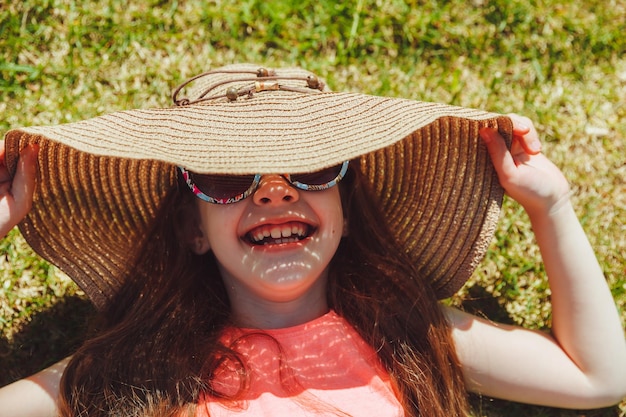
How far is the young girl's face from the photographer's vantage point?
2.29 metres

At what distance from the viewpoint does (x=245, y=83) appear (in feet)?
7.86

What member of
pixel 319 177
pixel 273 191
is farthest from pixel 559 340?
pixel 273 191

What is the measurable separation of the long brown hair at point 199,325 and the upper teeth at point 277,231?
33 cm

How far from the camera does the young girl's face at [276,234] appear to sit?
229cm

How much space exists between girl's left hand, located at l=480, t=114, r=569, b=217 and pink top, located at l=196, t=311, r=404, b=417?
28.3 inches

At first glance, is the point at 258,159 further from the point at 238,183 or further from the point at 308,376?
the point at 308,376

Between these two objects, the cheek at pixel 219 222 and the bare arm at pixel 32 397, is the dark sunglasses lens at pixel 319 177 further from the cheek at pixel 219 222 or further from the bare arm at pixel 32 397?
the bare arm at pixel 32 397

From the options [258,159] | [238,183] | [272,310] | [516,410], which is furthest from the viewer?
[516,410]

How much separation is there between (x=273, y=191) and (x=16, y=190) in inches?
30.7

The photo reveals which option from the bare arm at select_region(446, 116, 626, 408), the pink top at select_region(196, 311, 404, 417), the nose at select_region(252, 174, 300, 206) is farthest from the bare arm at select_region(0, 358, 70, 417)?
the bare arm at select_region(446, 116, 626, 408)

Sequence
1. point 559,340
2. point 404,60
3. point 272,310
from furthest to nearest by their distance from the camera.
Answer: point 404,60 → point 559,340 → point 272,310

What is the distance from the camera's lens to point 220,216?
2.35 metres

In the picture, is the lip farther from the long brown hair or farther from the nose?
the long brown hair

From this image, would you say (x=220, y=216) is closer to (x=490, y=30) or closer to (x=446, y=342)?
(x=446, y=342)
